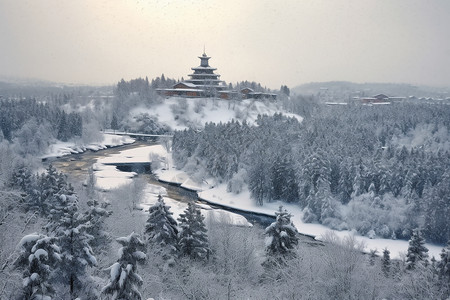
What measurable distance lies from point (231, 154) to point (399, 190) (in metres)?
23.0

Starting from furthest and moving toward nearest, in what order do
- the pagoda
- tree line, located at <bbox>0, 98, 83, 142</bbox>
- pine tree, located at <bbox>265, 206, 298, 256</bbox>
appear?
the pagoda, tree line, located at <bbox>0, 98, 83, 142</bbox>, pine tree, located at <bbox>265, 206, 298, 256</bbox>

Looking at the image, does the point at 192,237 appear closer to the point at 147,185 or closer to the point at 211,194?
the point at 211,194

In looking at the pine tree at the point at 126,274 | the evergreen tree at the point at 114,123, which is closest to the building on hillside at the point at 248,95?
the evergreen tree at the point at 114,123

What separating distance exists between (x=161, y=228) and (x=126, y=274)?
11822 mm

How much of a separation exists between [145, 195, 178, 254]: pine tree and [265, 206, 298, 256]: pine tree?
5.46 metres

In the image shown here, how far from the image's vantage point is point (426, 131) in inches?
3150

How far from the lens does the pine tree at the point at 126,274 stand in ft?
32.2

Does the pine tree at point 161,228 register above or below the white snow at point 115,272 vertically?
below

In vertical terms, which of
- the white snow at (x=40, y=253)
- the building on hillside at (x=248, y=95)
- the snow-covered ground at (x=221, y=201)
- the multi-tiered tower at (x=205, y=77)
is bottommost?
the snow-covered ground at (x=221, y=201)

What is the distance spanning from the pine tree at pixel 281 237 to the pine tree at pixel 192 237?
3920 mm

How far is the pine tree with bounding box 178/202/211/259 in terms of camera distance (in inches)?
879

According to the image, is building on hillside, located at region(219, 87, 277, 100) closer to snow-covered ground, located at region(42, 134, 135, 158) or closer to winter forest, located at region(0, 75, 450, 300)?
winter forest, located at region(0, 75, 450, 300)

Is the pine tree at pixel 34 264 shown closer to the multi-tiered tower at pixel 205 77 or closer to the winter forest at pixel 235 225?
the winter forest at pixel 235 225

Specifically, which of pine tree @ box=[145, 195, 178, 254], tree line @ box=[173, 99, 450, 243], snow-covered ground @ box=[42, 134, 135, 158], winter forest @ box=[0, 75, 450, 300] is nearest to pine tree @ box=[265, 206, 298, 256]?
winter forest @ box=[0, 75, 450, 300]
